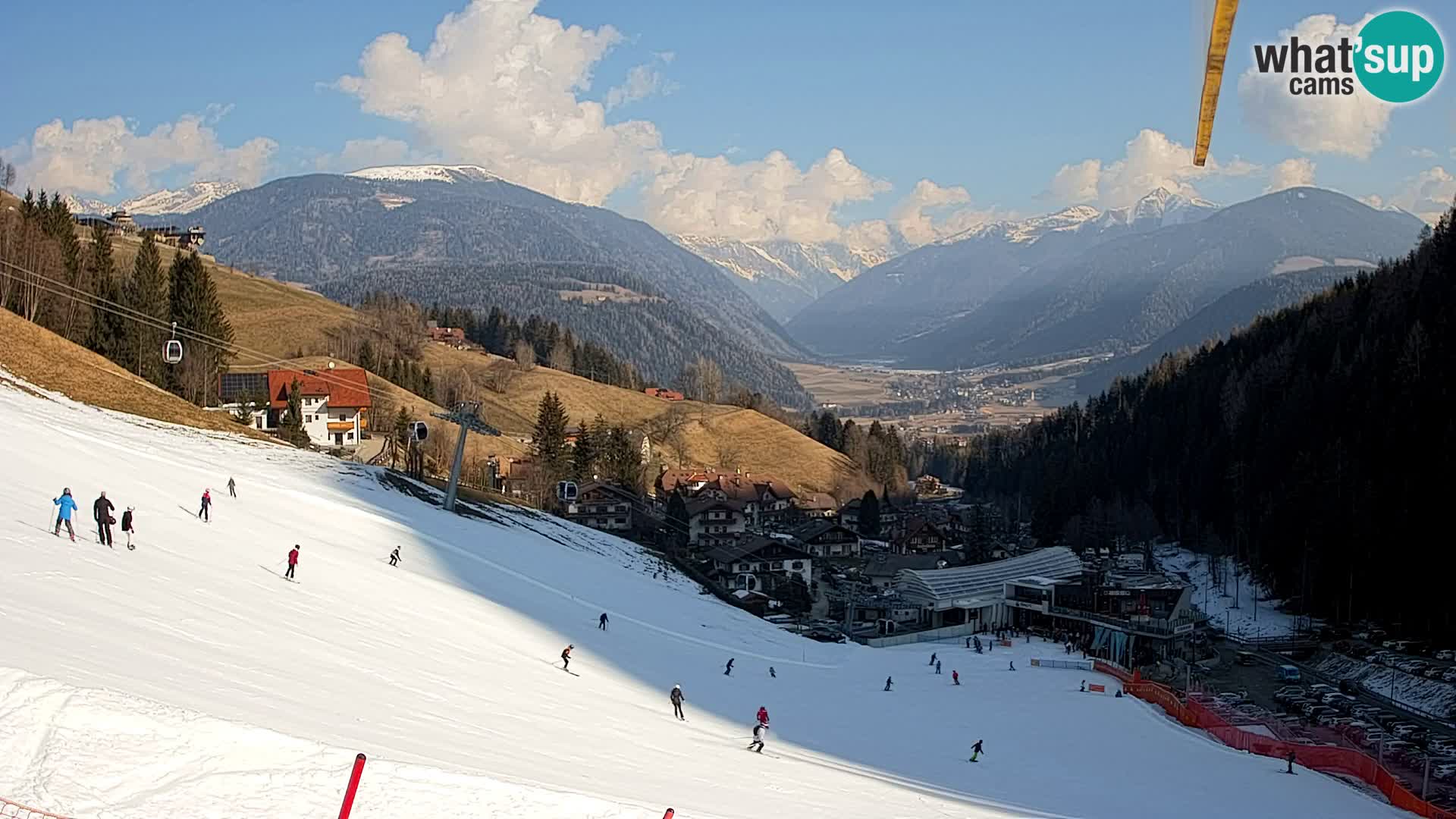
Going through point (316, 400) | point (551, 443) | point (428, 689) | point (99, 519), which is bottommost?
point (428, 689)

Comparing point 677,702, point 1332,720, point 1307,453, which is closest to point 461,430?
point 677,702

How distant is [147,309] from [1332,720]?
76612 millimetres

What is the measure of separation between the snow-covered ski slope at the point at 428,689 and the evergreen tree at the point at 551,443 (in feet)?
147

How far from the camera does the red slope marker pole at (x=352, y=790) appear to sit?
42.9 feet

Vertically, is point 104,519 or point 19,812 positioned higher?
point 104,519

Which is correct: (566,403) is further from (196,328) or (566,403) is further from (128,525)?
(128,525)

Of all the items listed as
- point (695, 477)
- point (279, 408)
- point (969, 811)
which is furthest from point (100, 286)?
point (969, 811)

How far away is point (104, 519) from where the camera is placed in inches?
1114

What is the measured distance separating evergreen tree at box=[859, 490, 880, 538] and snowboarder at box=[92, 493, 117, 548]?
343 feet

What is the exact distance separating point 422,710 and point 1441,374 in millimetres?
76555

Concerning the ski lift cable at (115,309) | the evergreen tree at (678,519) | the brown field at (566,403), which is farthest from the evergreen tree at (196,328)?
the brown field at (566,403)

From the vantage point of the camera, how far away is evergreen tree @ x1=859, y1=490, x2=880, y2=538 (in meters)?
129

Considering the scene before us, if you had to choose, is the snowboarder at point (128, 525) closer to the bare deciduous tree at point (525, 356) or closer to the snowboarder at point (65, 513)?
the snowboarder at point (65, 513)

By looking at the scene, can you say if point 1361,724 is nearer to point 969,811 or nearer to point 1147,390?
point 969,811
